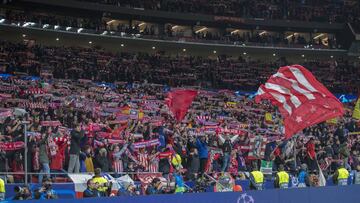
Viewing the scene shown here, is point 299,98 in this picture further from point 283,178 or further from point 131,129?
point 131,129

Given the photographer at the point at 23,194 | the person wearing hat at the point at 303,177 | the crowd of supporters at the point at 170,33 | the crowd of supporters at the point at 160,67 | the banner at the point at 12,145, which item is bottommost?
the person wearing hat at the point at 303,177

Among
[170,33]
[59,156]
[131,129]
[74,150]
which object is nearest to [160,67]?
[170,33]

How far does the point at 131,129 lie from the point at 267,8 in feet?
151

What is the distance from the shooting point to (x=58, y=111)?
24766 mm

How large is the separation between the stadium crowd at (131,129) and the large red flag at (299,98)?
2.91 feet

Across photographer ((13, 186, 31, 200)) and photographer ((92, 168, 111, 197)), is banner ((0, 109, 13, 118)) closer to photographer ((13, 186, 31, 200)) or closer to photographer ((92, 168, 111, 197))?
photographer ((92, 168, 111, 197))

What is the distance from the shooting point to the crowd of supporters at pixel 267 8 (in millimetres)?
60312

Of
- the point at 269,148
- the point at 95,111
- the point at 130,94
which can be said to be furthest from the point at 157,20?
the point at 269,148

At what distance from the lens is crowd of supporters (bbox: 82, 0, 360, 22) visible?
2375 inches

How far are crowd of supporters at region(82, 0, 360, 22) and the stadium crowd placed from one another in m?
10.7

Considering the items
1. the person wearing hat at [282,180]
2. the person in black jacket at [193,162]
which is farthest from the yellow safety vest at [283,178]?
the person in black jacket at [193,162]

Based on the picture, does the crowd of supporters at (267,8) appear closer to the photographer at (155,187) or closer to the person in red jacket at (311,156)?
the person in red jacket at (311,156)

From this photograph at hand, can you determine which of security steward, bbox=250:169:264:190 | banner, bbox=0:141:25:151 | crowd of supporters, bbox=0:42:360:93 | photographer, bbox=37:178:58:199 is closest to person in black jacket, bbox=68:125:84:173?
banner, bbox=0:141:25:151

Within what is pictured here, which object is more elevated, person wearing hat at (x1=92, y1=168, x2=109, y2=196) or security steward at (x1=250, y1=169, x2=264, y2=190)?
person wearing hat at (x1=92, y1=168, x2=109, y2=196)
